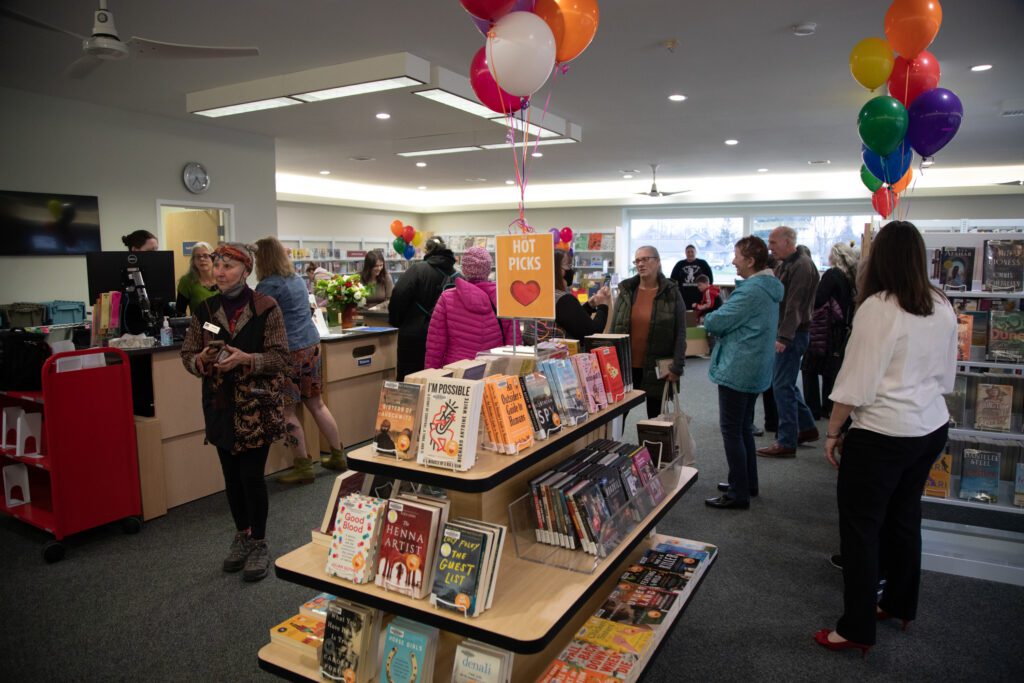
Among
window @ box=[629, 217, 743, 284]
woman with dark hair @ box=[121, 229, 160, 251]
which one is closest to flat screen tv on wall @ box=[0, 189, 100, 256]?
woman with dark hair @ box=[121, 229, 160, 251]

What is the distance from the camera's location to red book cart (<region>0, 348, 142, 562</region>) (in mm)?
3361

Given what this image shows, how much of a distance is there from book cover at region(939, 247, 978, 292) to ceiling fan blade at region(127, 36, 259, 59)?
397 centimetres

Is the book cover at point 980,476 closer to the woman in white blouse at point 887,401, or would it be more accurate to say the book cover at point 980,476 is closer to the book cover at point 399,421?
the woman in white blouse at point 887,401

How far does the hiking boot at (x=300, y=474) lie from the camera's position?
4398mm

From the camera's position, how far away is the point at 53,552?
10.8ft

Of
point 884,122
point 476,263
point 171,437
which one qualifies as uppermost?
point 884,122

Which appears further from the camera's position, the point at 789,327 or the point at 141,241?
the point at 141,241

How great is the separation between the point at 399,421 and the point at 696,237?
13.9m

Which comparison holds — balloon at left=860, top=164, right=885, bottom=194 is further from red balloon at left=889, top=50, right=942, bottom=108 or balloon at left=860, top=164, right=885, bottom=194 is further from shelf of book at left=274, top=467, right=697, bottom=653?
shelf of book at left=274, top=467, right=697, bottom=653

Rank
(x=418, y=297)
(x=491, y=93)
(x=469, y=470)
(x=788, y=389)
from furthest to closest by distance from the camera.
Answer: (x=788, y=389)
(x=418, y=297)
(x=491, y=93)
(x=469, y=470)

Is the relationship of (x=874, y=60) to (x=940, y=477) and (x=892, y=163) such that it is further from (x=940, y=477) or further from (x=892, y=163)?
(x=940, y=477)

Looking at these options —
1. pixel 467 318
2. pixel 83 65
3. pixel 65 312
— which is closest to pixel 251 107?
pixel 83 65

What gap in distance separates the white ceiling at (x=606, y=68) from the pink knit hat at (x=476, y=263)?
5.18ft

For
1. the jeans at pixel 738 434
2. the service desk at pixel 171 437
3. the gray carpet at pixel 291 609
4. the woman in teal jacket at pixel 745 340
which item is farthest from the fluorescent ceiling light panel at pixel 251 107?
the jeans at pixel 738 434
